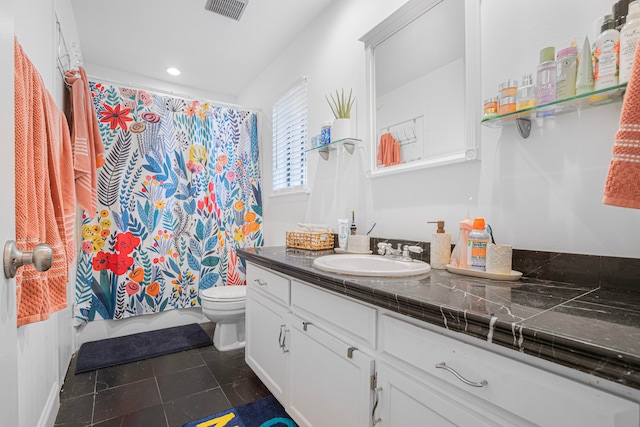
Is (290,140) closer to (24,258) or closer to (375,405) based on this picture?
(375,405)

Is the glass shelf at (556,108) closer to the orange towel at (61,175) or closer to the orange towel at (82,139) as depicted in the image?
the orange towel at (61,175)

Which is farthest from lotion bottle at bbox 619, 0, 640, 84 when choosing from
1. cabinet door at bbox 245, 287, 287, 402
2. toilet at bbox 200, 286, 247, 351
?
toilet at bbox 200, 286, 247, 351

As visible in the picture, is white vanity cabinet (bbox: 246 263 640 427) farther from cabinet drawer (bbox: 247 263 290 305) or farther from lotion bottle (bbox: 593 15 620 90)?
lotion bottle (bbox: 593 15 620 90)

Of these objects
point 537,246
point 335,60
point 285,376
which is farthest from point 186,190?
point 537,246

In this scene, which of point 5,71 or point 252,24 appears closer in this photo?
point 5,71

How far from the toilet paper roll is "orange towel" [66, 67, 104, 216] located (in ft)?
6.88

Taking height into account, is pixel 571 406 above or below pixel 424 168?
below

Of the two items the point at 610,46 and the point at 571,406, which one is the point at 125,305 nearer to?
the point at 571,406

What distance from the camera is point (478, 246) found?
113 centimetres

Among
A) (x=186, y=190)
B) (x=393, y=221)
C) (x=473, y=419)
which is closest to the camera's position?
(x=473, y=419)

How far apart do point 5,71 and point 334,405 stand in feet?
4.31

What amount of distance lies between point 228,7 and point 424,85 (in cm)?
152

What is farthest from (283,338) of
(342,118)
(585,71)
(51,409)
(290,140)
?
(290,140)

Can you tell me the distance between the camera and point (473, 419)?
0.72 metres
